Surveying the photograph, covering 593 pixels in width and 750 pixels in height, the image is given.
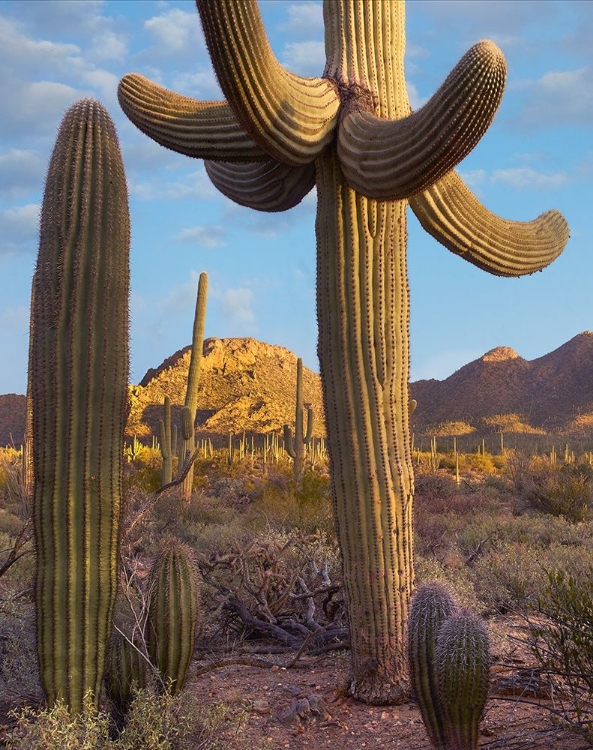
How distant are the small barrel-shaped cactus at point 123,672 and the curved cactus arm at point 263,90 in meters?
3.31

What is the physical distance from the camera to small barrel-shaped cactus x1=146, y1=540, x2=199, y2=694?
17.1 ft

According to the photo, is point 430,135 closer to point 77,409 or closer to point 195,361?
point 77,409

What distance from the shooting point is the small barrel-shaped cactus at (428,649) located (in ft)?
14.7

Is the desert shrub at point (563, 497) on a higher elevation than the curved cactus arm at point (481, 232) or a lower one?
lower

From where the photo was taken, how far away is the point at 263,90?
16.8ft

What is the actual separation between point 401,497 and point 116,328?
2244 millimetres

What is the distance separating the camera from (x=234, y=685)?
6000 mm

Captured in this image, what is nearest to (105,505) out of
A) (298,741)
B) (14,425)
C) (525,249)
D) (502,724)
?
(298,741)

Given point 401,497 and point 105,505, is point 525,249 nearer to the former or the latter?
point 401,497

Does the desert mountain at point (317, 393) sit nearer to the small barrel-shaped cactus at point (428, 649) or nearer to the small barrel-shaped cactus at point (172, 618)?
the small barrel-shaped cactus at point (172, 618)

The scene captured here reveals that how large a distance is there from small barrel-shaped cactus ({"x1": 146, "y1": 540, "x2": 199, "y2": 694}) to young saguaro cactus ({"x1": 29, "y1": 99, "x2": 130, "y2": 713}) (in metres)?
0.38

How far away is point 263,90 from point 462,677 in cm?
354

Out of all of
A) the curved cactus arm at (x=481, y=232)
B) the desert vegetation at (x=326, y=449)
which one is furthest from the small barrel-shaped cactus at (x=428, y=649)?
the curved cactus arm at (x=481, y=232)

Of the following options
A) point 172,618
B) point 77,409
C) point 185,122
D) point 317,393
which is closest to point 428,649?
point 172,618
